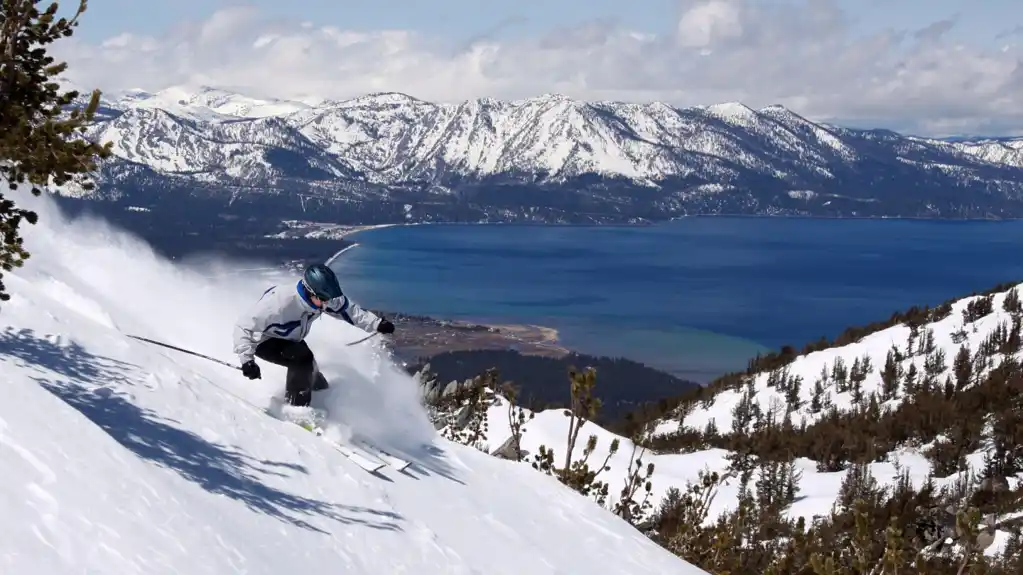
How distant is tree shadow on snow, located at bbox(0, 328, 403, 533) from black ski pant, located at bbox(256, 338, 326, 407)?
5.18 ft

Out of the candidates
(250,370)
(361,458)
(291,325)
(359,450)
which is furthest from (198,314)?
(361,458)

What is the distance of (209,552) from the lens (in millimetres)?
4523

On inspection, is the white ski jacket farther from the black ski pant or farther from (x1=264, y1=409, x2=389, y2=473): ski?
(x1=264, y1=409, x2=389, y2=473): ski

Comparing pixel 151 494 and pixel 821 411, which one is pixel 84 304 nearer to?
pixel 151 494

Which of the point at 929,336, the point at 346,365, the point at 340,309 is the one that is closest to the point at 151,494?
the point at 340,309

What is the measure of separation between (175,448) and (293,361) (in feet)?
8.12

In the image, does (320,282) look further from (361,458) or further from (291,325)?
(361,458)

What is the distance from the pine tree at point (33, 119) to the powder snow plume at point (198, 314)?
2578 mm

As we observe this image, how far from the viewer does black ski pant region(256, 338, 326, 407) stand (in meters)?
8.49

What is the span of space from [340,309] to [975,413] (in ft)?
140

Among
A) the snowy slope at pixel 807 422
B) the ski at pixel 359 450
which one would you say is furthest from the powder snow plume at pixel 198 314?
the snowy slope at pixel 807 422

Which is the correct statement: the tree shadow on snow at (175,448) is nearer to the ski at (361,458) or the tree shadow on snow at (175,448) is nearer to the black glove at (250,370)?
the ski at (361,458)

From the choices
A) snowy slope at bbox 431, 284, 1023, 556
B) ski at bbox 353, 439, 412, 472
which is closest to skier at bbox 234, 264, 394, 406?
ski at bbox 353, 439, 412, 472

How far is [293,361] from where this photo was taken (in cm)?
848
